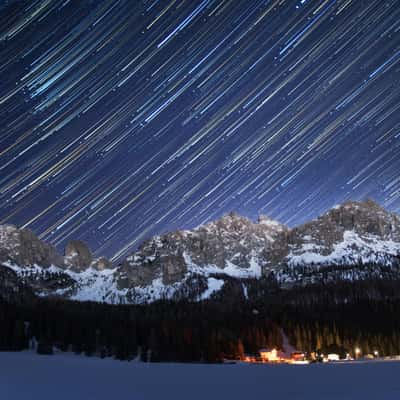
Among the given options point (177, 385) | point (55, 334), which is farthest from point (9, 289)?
point (177, 385)

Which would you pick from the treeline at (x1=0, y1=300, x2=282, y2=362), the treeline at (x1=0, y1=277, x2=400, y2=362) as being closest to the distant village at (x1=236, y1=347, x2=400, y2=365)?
the treeline at (x1=0, y1=277, x2=400, y2=362)

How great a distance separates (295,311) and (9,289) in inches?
4714

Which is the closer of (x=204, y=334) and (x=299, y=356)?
(x=299, y=356)

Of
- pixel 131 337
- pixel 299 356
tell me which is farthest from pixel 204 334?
pixel 299 356

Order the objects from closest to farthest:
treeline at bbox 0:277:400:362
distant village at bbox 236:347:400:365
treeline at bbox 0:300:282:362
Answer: treeline at bbox 0:300:282:362 → treeline at bbox 0:277:400:362 → distant village at bbox 236:347:400:365

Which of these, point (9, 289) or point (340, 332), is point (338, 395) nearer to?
point (340, 332)

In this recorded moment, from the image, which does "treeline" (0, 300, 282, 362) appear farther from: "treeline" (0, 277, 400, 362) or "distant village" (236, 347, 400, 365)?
"distant village" (236, 347, 400, 365)

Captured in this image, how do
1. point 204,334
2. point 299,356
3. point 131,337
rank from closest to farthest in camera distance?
point 299,356
point 131,337
point 204,334

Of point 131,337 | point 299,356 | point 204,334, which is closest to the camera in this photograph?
point 299,356

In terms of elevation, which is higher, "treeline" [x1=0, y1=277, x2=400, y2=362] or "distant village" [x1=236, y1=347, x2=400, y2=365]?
"treeline" [x1=0, y1=277, x2=400, y2=362]

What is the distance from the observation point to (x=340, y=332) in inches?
3511

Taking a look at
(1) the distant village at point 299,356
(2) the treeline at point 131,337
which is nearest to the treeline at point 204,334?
(2) the treeline at point 131,337

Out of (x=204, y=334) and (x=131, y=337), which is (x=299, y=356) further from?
(x=131, y=337)

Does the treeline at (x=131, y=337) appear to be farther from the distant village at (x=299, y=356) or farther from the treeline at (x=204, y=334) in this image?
the distant village at (x=299, y=356)
